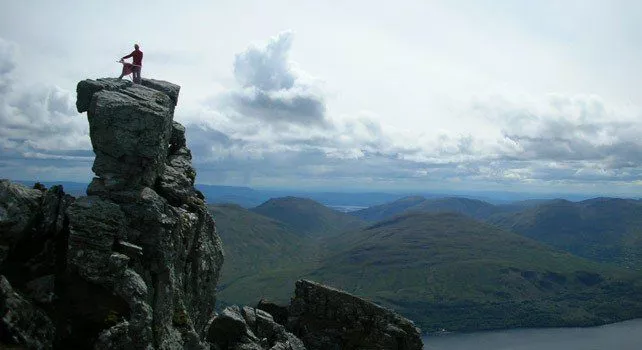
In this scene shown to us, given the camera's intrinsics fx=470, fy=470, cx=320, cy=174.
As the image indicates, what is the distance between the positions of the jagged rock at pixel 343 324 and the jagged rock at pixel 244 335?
3.59 m

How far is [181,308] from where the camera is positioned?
3775 cm

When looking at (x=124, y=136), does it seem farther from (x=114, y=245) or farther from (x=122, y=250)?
(x=122, y=250)

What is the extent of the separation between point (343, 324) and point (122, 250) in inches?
1099

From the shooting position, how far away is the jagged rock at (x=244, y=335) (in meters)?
43.6

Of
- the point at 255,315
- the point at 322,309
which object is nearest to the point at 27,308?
the point at 255,315

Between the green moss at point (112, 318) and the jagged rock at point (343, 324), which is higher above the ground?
the green moss at point (112, 318)

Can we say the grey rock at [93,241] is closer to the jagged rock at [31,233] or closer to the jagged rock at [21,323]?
the jagged rock at [31,233]

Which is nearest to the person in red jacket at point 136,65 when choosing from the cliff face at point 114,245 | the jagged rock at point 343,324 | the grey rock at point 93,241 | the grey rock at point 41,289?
the cliff face at point 114,245

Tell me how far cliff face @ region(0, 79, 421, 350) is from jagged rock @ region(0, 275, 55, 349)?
5 centimetres

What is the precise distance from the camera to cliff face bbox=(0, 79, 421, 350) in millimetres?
28391

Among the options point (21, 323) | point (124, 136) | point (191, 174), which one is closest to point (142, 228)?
point (124, 136)

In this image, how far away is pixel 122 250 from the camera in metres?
32.2

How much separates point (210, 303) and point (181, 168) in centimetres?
1322

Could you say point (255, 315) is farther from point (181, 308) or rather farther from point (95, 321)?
point (95, 321)
